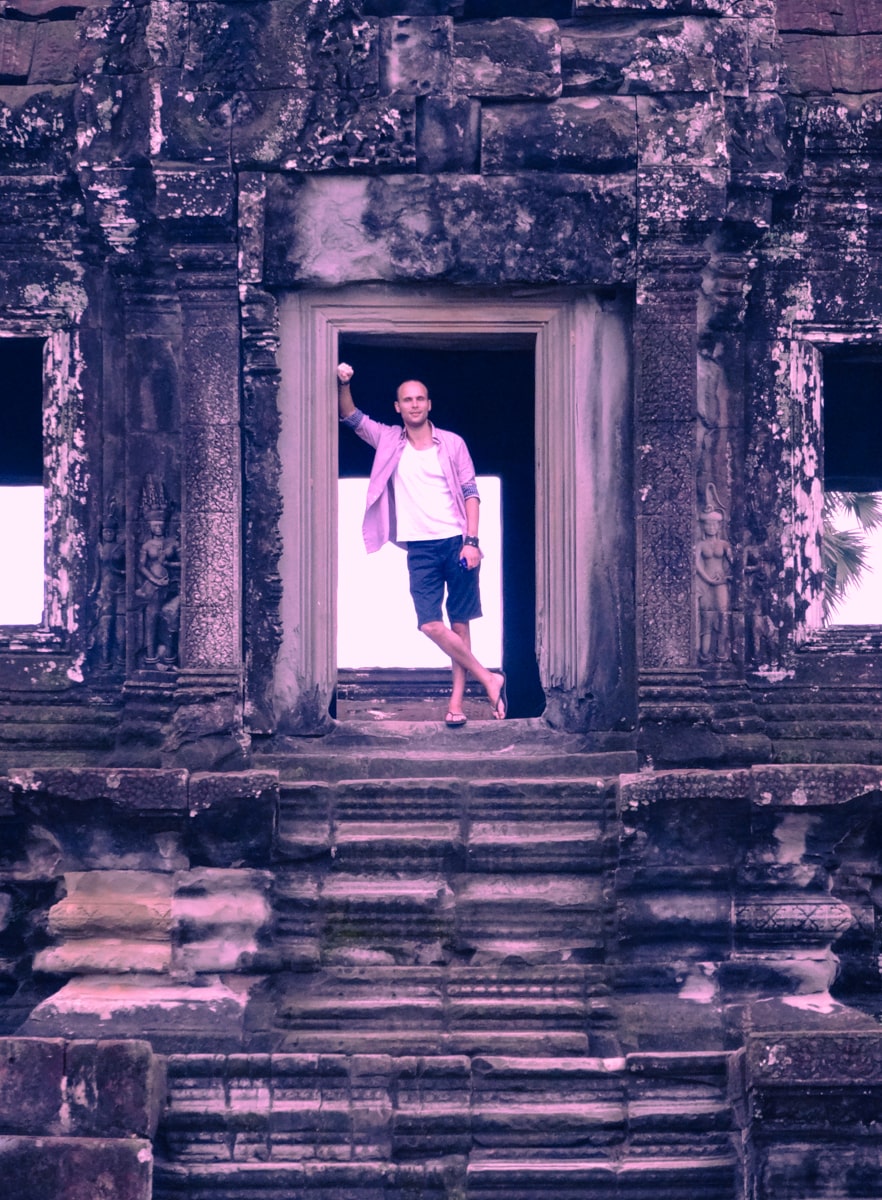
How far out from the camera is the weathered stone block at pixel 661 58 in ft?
22.7

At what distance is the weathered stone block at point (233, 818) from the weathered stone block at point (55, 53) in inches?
126

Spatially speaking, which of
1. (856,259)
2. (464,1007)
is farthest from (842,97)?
(464,1007)

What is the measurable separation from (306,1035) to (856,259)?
397 cm

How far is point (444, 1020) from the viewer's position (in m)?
6.36

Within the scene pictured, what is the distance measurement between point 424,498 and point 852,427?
11.7 ft

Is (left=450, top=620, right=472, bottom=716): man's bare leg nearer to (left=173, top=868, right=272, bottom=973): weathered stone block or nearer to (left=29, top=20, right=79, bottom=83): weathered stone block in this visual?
(left=173, top=868, right=272, bottom=973): weathered stone block

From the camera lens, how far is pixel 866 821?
6.59 metres

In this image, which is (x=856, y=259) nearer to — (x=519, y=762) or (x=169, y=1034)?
(x=519, y=762)

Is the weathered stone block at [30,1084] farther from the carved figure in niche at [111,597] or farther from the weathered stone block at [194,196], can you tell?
the weathered stone block at [194,196]

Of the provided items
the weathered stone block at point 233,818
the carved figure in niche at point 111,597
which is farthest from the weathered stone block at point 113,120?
the weathered stone block at point 233,818

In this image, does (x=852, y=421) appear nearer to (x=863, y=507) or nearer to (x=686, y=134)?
(x=686, y=134)

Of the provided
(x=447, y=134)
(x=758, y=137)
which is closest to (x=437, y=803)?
(x=447, y=134)

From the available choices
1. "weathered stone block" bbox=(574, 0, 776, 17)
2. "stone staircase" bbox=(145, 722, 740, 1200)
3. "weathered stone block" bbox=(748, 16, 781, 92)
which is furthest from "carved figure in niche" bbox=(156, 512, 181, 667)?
"weathered stone block" bbox=(748, 16, 781, 92)

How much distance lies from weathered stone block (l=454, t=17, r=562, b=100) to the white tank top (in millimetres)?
1570
